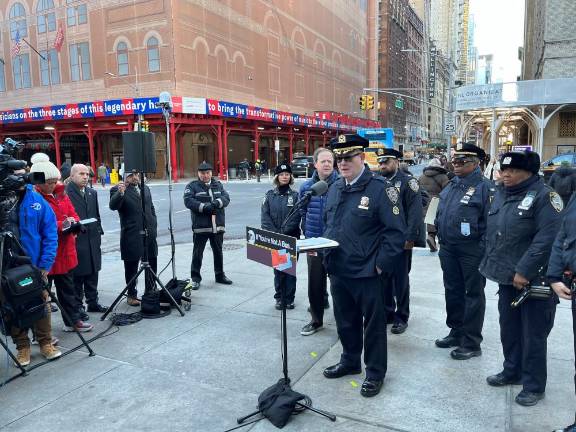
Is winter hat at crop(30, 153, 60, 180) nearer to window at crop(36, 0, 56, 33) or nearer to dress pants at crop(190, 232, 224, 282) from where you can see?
dress pants at crop(190, 232, 224, 282)

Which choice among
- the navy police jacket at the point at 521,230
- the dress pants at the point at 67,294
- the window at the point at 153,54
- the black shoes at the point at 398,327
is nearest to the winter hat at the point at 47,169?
the dress pants at the point at 67,294

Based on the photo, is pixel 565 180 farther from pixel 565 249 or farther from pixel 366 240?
pixel 366 240

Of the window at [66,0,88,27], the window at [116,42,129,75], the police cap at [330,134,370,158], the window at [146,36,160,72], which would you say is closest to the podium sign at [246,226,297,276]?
the police cap at [330,134,370,158]

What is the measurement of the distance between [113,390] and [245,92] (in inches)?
1620

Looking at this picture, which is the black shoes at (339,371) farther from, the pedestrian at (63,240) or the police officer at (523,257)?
the pedestrian at (63,240)

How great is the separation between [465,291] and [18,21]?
4962cm

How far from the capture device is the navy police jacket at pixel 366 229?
362cm

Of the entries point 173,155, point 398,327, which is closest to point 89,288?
point 398,327

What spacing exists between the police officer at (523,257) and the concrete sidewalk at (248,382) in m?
0.23

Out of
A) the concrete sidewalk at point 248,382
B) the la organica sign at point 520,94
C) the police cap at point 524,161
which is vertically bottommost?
the concrete sidewalk at point 248,382

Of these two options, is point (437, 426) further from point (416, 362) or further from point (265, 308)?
point (265, 308)

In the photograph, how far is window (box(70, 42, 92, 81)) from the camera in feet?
128

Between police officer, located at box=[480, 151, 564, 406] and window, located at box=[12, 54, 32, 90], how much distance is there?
47.8 meters

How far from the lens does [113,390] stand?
12.8 feet
